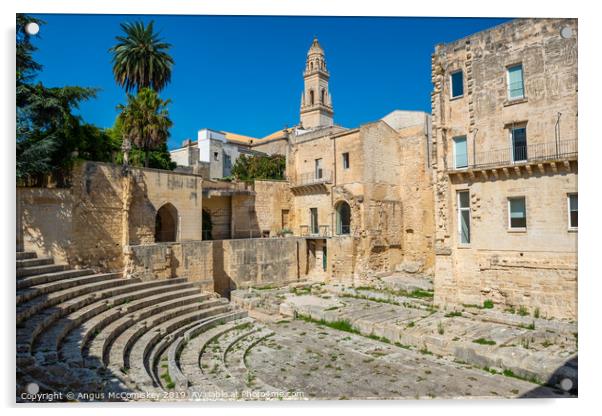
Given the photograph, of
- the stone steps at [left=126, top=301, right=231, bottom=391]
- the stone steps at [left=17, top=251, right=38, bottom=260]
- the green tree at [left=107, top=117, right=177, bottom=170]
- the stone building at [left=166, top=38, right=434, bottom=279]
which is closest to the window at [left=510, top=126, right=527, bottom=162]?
the stone building at [left=166, top=38, right=434, bottom=279]

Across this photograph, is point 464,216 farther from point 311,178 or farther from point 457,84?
point 311,178

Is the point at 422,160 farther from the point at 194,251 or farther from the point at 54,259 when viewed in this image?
the point at 54,259

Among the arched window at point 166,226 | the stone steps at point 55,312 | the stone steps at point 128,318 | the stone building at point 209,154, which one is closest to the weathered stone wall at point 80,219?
the stone steps at point 55,312

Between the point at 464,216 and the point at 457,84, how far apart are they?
190 inches

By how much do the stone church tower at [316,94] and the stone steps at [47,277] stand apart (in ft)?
128

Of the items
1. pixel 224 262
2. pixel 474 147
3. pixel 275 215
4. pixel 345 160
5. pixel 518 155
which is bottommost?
pixel 224 262

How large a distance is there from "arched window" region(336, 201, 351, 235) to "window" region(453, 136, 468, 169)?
31.2 feet

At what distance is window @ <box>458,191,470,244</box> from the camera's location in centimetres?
1555

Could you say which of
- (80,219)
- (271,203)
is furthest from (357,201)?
(80,219)

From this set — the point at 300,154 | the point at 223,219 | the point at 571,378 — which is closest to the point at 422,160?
the point at 300,154

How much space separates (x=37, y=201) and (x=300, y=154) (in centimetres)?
1638

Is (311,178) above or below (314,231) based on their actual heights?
above

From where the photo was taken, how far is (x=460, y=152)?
15750 mm

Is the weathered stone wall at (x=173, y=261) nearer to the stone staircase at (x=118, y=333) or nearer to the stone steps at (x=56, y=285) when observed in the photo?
the stone staircase at (x=118, y=333)
